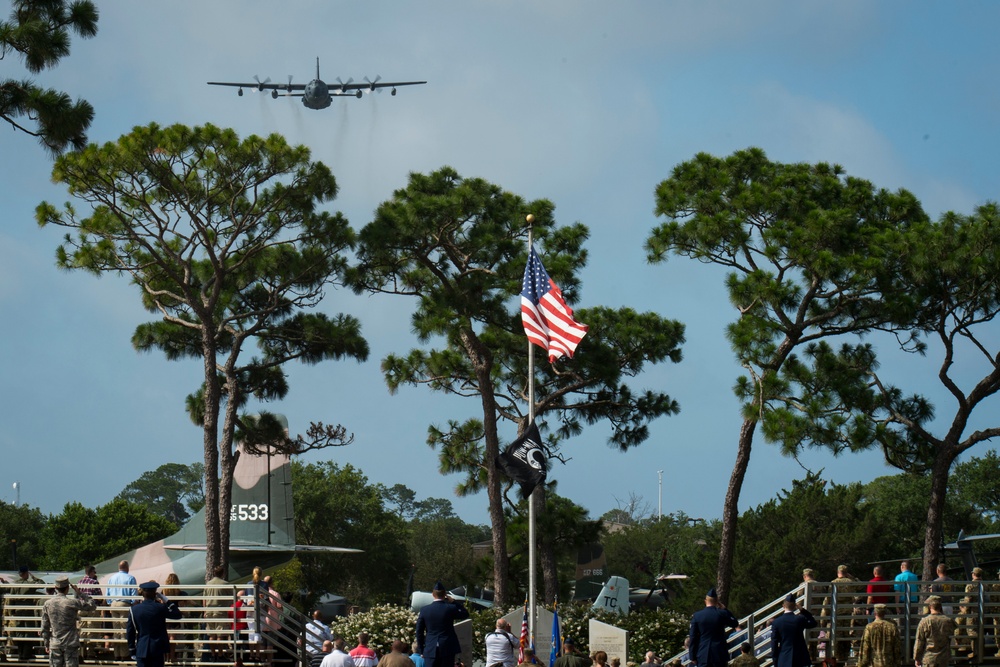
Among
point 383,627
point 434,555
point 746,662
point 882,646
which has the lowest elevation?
point 434,555

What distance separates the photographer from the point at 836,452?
24.5m

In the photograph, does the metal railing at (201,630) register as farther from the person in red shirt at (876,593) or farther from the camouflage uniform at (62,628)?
the person in red shirt at (876,593)

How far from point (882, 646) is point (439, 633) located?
5.78m

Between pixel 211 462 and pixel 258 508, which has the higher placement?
pixel 211 462

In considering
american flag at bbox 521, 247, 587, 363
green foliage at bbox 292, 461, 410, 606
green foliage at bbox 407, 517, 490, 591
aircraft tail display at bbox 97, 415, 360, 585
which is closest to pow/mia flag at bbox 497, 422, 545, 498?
american flag at bbox 521, 247, 587, 363

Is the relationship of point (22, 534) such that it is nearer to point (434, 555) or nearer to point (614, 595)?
point (434, 555)

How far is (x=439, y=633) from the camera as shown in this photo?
577 inches

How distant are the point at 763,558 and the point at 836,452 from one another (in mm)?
18683

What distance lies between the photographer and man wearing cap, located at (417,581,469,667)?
1462 centimetres

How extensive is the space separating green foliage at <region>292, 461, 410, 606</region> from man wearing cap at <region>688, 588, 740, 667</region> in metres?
53.5

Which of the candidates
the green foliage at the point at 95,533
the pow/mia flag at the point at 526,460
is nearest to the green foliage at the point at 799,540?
the pow/mia flag at the point at 526,460

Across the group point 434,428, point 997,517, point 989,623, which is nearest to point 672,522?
point 997,517

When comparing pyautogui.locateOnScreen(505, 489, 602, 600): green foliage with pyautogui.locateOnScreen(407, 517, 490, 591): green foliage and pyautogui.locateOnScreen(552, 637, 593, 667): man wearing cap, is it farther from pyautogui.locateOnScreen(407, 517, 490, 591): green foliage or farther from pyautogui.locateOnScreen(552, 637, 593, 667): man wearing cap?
pyautogui.locateOnScreen(407, 517, 490, 591): green foliage

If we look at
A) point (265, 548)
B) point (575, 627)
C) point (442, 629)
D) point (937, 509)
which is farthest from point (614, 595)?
point (442, 629)
